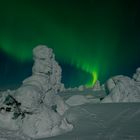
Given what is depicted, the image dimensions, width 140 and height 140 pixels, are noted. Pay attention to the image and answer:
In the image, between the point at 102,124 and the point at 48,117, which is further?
the point at 102,124

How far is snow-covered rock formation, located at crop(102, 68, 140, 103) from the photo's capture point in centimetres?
3700

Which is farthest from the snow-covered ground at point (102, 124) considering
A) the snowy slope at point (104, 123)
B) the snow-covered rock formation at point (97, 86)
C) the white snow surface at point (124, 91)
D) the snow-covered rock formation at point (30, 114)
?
the snow-covered rock formation at point (97, 86)

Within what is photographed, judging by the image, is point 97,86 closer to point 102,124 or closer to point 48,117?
point 102,124

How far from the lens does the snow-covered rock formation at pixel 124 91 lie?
37.0 meters

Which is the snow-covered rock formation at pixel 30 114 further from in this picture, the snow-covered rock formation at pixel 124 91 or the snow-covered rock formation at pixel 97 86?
the snow-covered rock formation at pixel 97 86

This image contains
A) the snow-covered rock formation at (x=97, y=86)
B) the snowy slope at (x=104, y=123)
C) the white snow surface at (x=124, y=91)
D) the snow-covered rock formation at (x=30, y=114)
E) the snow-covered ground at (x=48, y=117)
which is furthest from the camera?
the snow-covered rock formation at (x=97, y=86)

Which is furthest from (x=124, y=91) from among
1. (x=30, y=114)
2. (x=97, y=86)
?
(x=97, y=86)

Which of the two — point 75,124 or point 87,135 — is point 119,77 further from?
point 87,135

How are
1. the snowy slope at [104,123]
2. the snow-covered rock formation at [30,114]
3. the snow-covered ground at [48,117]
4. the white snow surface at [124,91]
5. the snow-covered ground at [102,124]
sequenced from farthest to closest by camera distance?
the white snow surface at [124,91] → the snow-covered rock formation at [30,114] → the snow-covered ground at [48,117] → the snowy slope at [104,123] → the snow-covered ground at [102,124]

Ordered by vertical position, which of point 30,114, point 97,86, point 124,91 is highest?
point 97,86

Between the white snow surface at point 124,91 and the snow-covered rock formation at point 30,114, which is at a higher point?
the white snow surface at point 124,91

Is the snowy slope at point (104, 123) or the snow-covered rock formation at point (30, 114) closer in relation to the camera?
the snowy slope at point (104, 123)

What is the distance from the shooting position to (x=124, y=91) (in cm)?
3747

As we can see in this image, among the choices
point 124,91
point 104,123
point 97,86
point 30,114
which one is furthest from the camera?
point 97,86
